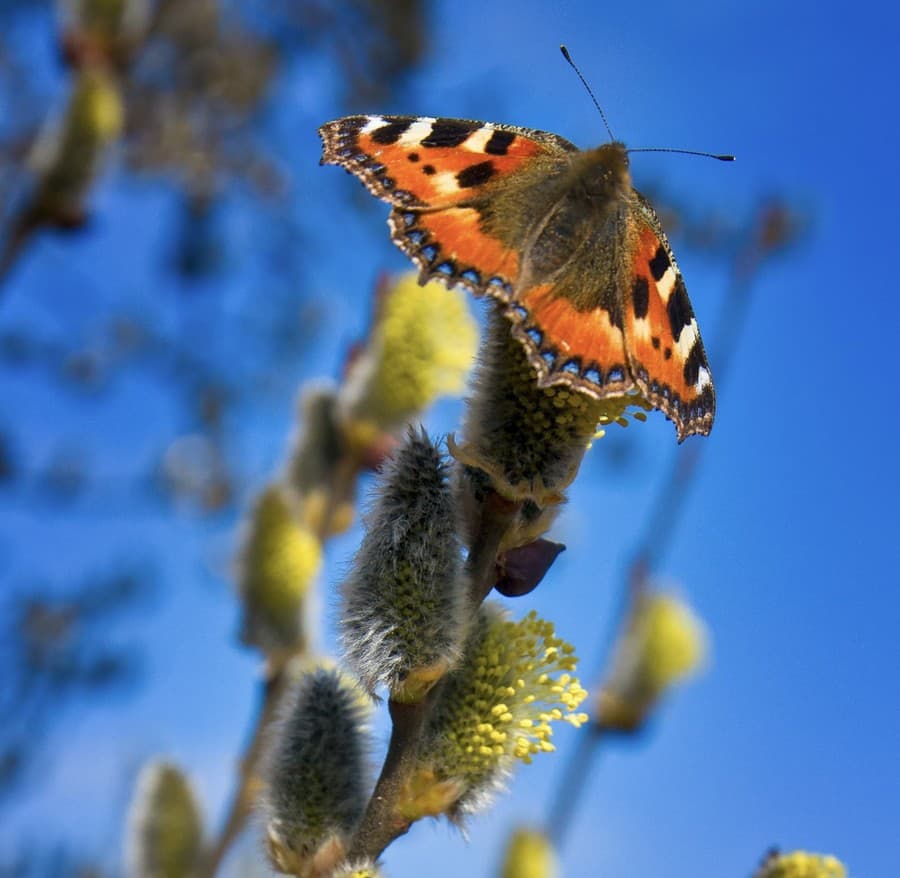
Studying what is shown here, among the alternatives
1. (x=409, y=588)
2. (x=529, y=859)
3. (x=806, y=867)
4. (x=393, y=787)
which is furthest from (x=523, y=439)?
(x=529, y=859)

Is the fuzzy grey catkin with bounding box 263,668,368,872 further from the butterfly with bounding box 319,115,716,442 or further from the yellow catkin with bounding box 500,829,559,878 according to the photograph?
the yellow catkin with bounding box 500,829,559,878

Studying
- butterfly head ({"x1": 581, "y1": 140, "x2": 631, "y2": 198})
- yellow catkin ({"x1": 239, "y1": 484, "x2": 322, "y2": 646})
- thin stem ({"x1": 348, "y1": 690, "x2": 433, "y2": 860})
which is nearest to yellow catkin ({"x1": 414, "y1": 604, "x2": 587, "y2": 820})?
thin stem ({"x1": 348, "y1": 690, "x2": 433, "y2": 860})

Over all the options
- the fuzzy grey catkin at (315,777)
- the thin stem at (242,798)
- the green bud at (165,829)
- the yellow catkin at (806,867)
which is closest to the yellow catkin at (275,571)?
the thin stem at (242,798)

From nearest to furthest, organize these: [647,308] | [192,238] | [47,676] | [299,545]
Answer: [647,308], [299,545], [47,676], [192,238]

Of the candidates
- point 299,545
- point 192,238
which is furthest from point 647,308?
point 192,238

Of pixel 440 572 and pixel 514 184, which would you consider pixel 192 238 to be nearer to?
pixel 514 184

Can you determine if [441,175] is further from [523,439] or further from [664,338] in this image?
[523,439]
